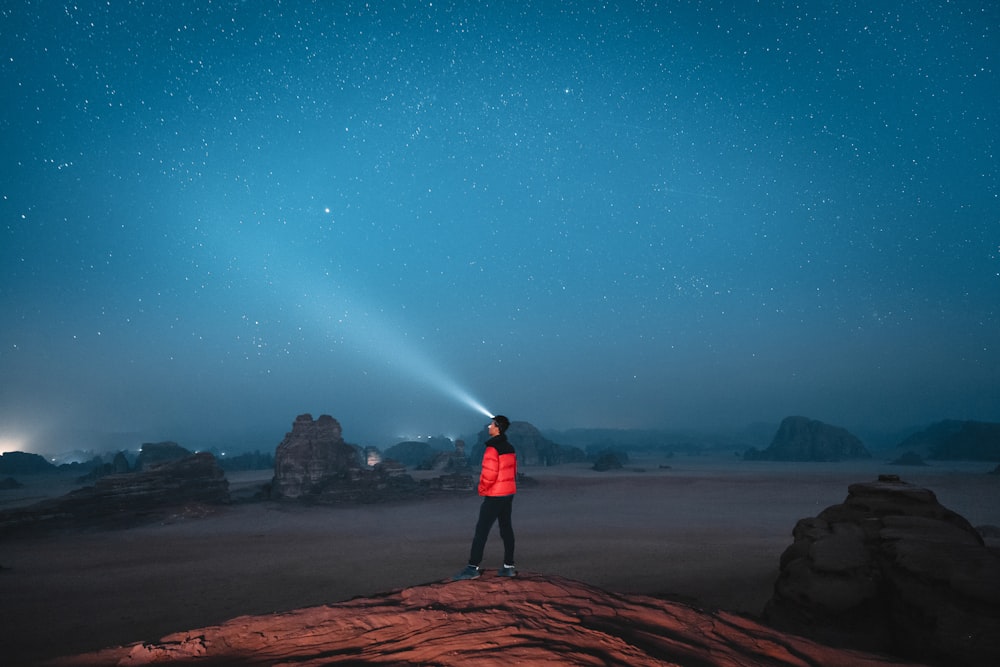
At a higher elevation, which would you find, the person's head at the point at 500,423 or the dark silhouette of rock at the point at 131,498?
the person's head at the point at 500,423

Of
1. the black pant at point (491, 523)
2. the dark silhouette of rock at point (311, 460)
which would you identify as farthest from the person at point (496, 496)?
the dark silhouette of rock at point (311, 460)

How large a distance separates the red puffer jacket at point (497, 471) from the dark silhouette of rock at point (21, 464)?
97.8 meters

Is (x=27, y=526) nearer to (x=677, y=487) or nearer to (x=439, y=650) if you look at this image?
(x=439, y=650)

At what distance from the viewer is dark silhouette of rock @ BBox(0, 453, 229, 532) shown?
2593 centimetres

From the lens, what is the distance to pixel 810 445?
88.7 m

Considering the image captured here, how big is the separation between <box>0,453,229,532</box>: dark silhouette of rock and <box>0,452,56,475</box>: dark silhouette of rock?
62006 mm

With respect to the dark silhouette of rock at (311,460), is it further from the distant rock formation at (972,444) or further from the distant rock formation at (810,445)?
the distant rock formation at (972,444)

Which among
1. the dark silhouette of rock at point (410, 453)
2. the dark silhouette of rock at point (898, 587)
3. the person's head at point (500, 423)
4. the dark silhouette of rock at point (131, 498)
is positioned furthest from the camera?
the dark silhouette of rock at point (410, 453)

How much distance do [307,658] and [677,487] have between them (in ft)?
151

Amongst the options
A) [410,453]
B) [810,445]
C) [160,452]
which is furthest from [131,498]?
[810,445]

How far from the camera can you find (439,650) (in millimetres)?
4422

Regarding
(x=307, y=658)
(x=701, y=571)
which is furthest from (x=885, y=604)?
(x=307, y=658)

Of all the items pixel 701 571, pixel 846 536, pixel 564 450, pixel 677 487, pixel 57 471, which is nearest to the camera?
pixel 846 536

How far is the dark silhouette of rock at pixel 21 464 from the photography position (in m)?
68.1
